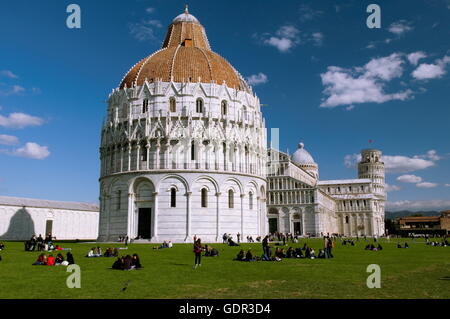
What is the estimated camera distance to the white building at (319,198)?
96688mm

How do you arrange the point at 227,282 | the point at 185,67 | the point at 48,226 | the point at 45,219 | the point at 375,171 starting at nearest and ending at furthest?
the point at 227,282, the point at 185,67, the point at 45,219, the point at 48,226, the point at 375,171

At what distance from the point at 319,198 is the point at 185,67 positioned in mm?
53328

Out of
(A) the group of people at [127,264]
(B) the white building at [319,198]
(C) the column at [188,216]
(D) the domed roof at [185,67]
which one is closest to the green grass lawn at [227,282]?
(A) the group of people at [127,264]

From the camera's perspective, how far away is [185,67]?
57.0m

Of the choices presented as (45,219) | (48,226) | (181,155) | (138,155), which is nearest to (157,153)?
(138,155)

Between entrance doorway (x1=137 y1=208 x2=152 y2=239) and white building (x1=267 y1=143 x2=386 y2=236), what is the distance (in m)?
50.3

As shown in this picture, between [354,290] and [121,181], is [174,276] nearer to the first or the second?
[354,290]

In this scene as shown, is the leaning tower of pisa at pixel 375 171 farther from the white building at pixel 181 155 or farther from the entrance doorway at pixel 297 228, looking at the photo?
the white building at pixel 181 155

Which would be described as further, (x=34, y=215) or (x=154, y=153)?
(x=34, y=215)

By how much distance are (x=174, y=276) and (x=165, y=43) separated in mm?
55003

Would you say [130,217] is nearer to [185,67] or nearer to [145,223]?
[145,223]

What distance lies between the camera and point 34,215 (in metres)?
83.2

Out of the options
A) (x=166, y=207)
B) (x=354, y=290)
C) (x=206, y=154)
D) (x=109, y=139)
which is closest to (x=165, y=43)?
(x=109, y=139)
